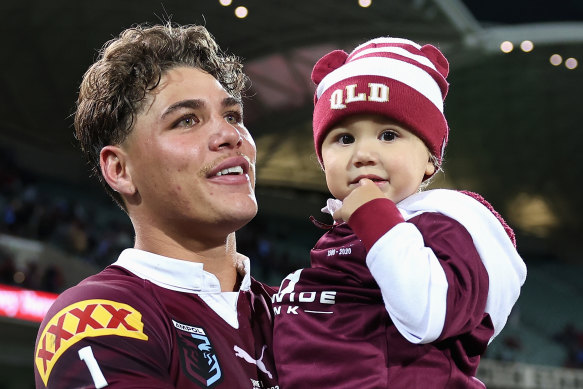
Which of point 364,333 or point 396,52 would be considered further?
point 396,52

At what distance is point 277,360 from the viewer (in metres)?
2.02

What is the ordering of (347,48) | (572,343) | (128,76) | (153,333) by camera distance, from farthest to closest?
(347,48), (572,343), (128,76), (153,333)

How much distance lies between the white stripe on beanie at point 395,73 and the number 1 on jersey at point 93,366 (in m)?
0.91

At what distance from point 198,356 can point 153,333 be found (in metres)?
0.12

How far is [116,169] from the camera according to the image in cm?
229

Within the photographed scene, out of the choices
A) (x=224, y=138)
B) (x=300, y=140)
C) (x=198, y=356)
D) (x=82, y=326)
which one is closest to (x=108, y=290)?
(x=82, y=326)

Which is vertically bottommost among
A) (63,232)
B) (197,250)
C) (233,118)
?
(197,250)

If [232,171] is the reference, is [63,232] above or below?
above

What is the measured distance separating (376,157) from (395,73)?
0.88 ft

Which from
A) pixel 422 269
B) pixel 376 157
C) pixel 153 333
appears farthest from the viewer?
pixel 376 157

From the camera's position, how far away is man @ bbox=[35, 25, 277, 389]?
181 centimetres

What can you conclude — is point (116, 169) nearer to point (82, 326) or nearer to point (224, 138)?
point (224, 138)

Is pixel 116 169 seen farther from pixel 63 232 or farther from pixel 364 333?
pixel 63 232

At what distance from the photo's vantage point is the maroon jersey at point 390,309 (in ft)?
5.67
